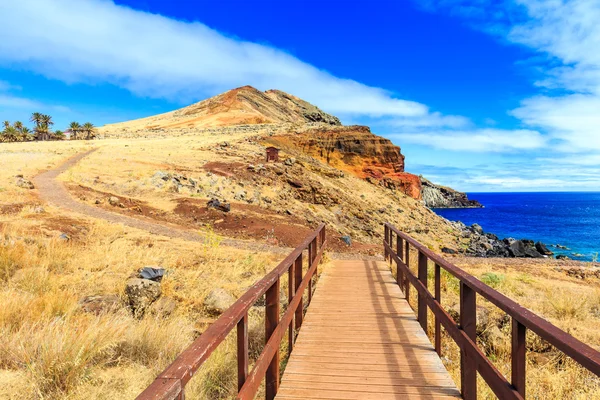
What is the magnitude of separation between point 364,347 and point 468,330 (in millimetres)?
1694

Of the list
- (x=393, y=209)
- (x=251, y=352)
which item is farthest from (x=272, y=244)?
(x=393, y=209)

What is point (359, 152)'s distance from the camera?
5184 cm

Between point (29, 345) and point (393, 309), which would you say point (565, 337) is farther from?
point (29, 345)

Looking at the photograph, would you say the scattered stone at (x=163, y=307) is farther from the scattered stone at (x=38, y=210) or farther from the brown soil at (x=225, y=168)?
the brown soil at (x=225, y=168)

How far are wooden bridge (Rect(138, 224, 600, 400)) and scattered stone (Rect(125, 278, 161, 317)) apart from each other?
2.58m

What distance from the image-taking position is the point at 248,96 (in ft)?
349

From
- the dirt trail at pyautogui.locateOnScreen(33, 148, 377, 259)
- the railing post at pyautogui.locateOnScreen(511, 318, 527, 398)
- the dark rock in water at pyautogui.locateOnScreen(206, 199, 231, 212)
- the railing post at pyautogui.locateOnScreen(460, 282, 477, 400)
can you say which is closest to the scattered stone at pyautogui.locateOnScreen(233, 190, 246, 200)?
the dark rock in water at pyautogui.locateOnScreen(206, 199, 231, 212)

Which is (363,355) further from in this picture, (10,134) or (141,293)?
(10,134)

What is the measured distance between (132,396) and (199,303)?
11.6 ft

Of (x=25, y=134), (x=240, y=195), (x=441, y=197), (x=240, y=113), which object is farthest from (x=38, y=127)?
(x=441, y=197)

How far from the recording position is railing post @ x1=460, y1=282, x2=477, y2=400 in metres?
3.32

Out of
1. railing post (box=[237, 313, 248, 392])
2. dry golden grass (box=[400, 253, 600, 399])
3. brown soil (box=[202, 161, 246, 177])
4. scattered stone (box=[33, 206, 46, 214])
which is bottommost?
dry golden grass (box=[400, 253, 600, 399])

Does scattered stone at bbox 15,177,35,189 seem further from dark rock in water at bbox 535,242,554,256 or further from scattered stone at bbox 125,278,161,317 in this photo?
dark rock in water at bbox 535,242,554,256

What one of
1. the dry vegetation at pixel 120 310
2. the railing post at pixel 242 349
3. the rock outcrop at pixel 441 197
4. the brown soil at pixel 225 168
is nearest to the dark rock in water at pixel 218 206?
the dry vegetation at pixel 120 310
